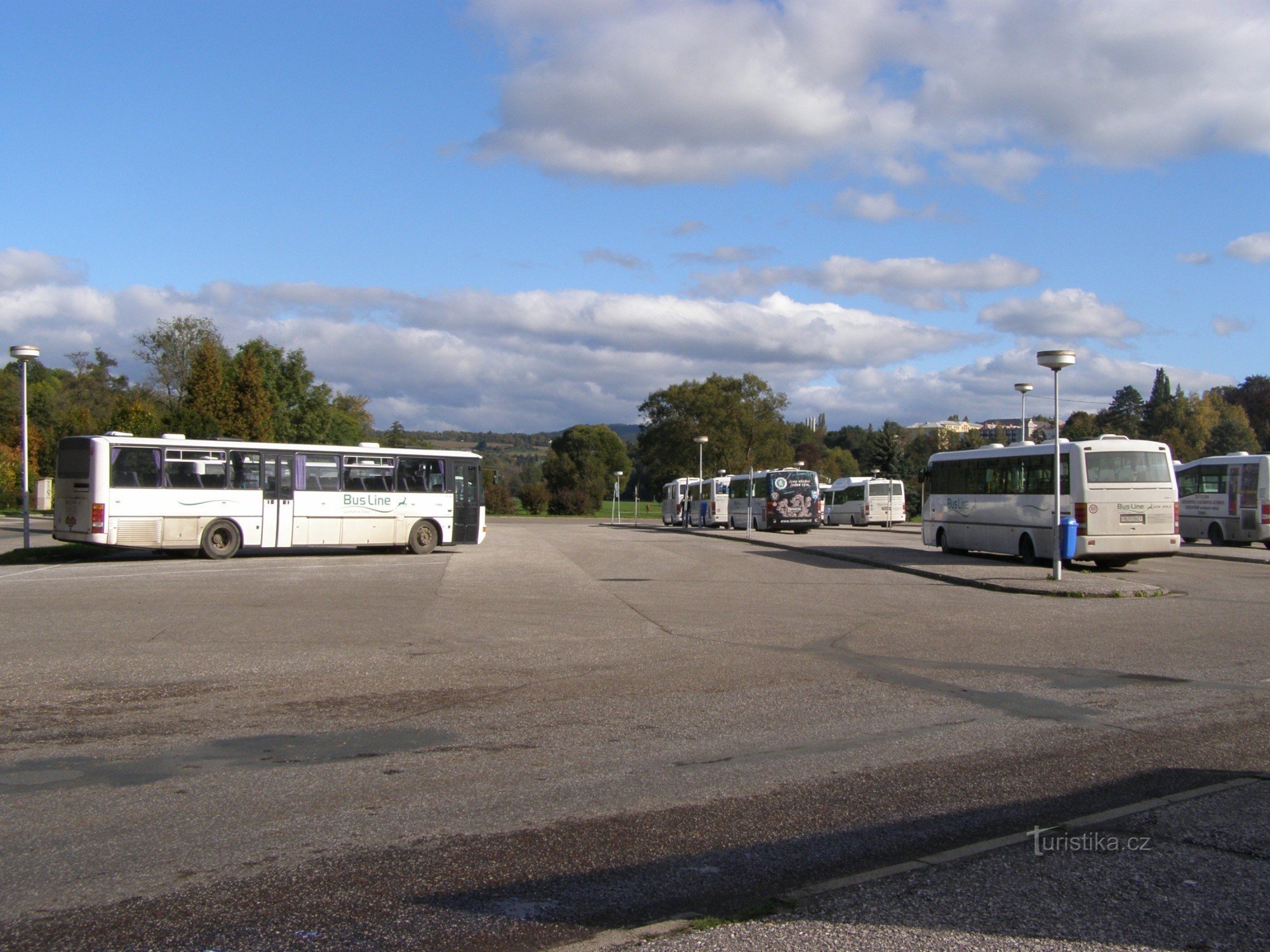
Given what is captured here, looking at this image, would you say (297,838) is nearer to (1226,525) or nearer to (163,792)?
(163,792)

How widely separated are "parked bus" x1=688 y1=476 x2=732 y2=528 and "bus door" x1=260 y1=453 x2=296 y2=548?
3524 centimetres

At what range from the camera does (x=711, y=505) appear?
200 feet

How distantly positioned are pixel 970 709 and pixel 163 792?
6069 mm

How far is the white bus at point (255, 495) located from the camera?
24.6 meters

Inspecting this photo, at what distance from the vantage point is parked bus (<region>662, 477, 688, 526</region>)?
220 feet

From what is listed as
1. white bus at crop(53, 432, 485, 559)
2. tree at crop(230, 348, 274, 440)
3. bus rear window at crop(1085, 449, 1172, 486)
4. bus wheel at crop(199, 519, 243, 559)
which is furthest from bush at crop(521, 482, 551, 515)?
bus rear window at crop(1085, 449, 1172, 486)

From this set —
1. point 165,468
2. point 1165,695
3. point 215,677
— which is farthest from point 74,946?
point 165,468

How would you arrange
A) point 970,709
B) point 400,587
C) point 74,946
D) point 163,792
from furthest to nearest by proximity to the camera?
point 400,587
point 970,709
point 163,792
point 74,946

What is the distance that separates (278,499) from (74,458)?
15.9ft

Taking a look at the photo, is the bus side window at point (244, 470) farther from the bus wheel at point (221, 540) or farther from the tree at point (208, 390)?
the tree at point (208, 390)

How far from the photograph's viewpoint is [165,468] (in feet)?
82.9

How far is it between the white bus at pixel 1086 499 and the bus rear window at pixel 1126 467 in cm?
1
